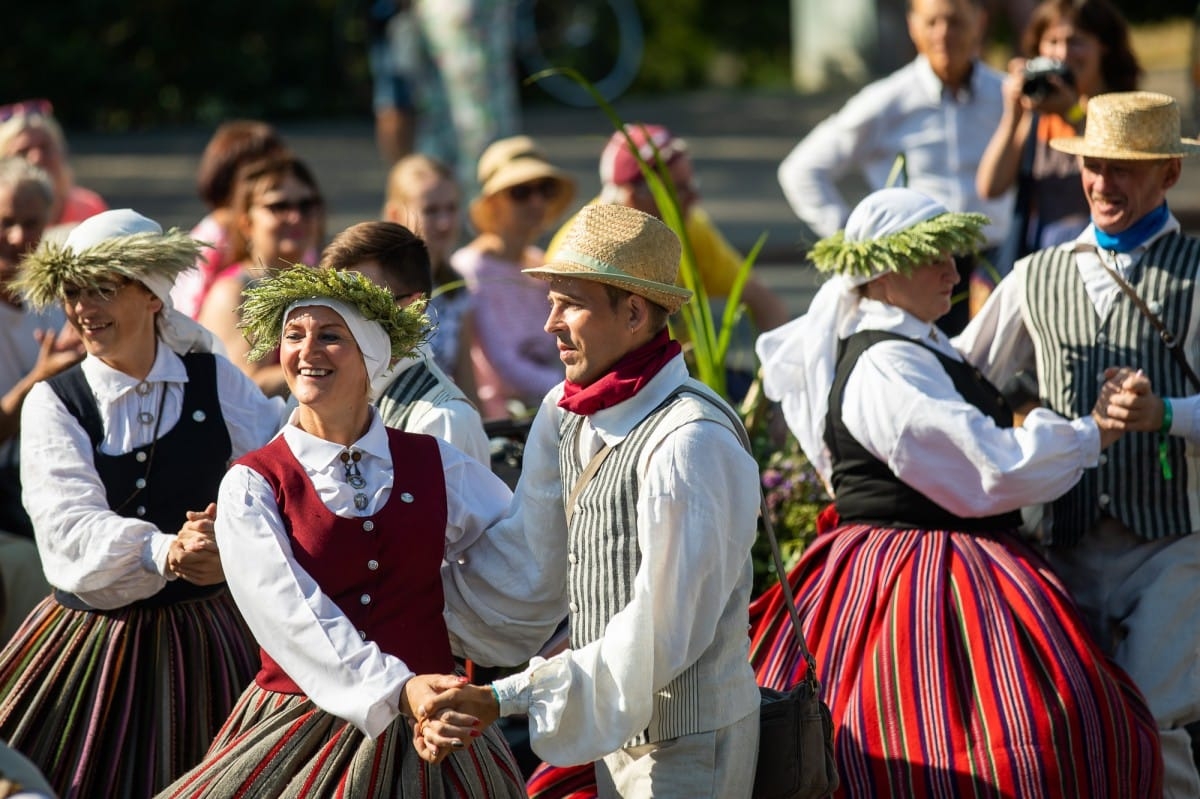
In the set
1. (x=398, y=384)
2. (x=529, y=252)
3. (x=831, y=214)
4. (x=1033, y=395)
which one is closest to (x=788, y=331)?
(x=1033, y=395)

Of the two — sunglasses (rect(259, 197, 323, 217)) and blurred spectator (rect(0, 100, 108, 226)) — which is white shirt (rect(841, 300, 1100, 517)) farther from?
blurred spectator (rect(0, 100, 108, 226))

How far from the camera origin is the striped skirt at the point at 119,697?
148 inches

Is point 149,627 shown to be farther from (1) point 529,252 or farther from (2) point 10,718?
(1) point 529,252

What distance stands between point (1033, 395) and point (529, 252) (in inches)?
98.3

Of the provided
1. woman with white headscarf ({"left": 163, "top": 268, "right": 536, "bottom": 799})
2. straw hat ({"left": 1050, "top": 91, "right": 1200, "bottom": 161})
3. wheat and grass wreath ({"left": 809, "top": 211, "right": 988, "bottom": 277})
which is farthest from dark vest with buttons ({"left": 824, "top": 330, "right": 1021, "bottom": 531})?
woman with white headscarf ({"left": 163, "top": 268, "right": 536, "bottom": 799})

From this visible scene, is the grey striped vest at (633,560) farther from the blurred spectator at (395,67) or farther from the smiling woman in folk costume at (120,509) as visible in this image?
the blurred spectator at (395,67)

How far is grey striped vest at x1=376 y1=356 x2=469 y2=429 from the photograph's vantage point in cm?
379

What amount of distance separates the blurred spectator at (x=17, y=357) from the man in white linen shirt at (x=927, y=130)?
2.63 metres

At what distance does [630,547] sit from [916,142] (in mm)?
3494

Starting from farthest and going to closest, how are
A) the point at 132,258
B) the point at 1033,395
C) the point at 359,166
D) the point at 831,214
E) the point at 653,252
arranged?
1. the point at 359,166
2. the point at 831,214
3. the point at 1033,395
4. the point at 132,258
5. the point at 653,252

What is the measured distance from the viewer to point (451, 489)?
11.0 ft

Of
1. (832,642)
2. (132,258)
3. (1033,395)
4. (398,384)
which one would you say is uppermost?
(132,258)

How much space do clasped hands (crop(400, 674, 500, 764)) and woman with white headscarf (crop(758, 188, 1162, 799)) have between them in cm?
116

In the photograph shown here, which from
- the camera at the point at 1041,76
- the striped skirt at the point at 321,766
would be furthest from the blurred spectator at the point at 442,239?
the striped skirt at the point at 321,766
